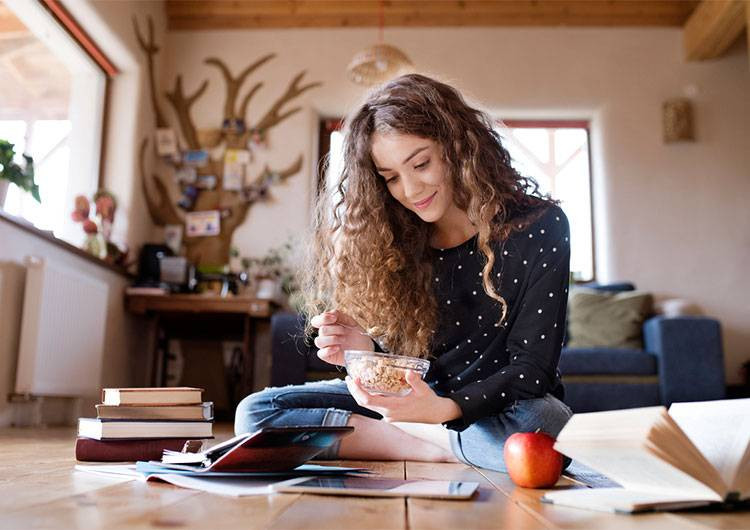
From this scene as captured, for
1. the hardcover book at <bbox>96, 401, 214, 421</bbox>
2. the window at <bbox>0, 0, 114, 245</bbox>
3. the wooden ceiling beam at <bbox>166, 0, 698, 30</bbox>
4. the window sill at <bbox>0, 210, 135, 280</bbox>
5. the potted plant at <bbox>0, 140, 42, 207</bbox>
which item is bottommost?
the hardcover book at <bbox>96, 401, 214, 421</bbox>

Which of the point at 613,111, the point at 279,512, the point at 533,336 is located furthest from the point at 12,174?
the point at 613,111

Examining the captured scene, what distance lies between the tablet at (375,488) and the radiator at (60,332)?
2.71 m

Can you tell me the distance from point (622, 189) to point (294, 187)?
2.11 meters

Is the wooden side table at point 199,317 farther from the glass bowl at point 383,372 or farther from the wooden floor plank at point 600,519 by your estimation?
the wooden floor plank at point 600,519

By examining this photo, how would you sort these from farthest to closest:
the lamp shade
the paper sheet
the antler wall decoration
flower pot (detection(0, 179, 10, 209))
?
1. the antler wall decoration
2. the lamp shade
3. flower pot (detection(0, 179, 10, 209))
4. the paper sheet

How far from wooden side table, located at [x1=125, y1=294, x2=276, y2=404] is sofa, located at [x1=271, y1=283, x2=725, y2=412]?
0.55 m

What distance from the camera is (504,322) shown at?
5.20 feet

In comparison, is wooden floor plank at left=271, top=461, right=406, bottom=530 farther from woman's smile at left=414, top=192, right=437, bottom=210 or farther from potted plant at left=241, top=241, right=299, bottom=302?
potted plant at left=241, top=241, right=299, bottom=302

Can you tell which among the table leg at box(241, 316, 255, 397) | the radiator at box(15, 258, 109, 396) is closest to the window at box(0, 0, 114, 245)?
the radiator at box(15, 258, 109, 396)

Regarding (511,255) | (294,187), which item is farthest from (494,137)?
(294,187)

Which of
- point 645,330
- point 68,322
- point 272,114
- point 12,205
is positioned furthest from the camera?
point 272,114

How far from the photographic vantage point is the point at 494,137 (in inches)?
67.3

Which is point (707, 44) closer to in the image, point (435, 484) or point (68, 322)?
point (68, 322)

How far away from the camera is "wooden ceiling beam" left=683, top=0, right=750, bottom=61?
4.35 metres
